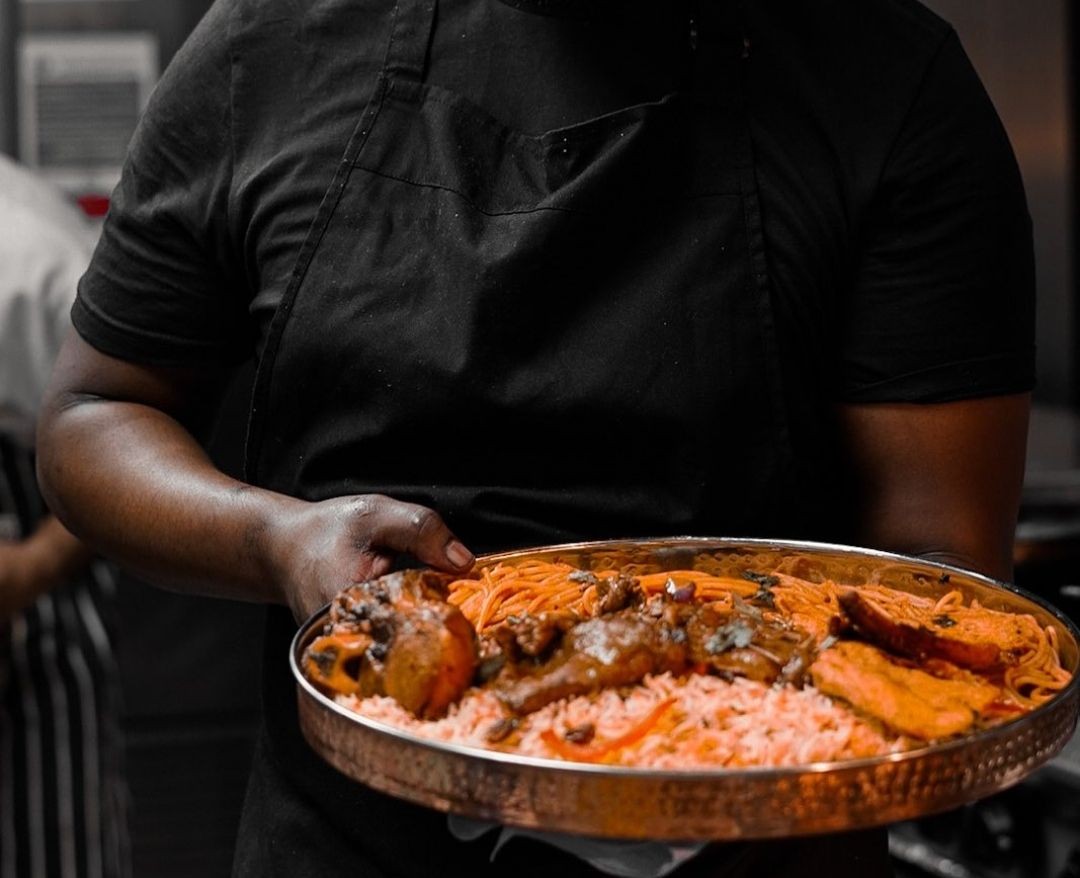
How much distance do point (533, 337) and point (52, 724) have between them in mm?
2029

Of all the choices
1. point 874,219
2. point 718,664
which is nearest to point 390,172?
point 874,219

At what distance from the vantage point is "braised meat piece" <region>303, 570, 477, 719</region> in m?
1.21

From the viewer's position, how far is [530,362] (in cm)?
166

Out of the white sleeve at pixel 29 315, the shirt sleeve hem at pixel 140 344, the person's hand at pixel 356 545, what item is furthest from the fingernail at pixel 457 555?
the white sleeve at pixel 29 315

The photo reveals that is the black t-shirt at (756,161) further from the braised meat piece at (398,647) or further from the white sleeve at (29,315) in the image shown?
the white sleeve at (29,315)

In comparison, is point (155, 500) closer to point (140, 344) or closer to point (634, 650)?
point (140, 344)

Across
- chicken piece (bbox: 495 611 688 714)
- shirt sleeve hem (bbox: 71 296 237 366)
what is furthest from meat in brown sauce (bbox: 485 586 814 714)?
shirt sleeve hem (bbox: 71 296 237 366)

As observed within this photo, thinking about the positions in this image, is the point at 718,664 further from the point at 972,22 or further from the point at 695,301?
the point at 972,22

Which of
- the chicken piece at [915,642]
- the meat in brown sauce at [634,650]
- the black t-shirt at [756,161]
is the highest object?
the black t-shirt at [756,161]

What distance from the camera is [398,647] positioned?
1214 millimetres

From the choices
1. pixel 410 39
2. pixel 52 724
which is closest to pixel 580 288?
pixel 410 39

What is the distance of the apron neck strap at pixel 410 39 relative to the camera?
1.75m

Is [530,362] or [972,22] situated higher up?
[530,362]

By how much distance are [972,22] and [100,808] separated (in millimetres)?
3046
